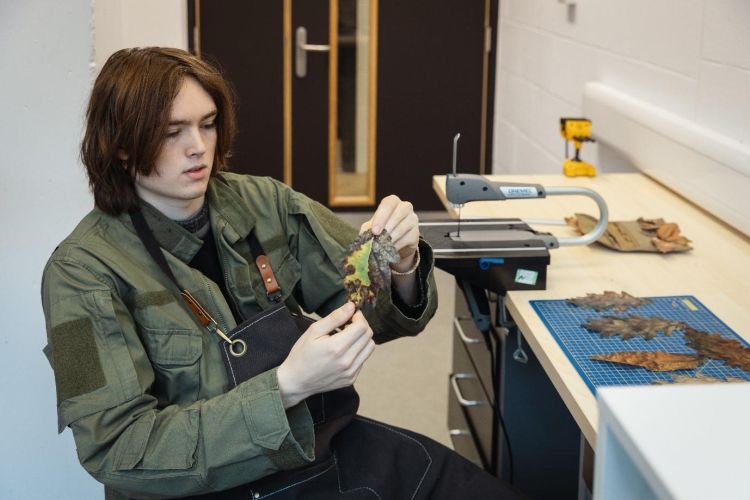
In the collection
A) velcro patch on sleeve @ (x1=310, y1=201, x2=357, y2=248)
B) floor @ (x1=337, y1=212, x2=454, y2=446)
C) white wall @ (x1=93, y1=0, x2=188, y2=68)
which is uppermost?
white wall @ (x1=93, y1=0, x2=188, y2=68)

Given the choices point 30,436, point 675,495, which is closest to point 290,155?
point 30,436

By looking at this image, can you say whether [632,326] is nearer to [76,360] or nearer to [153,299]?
[153,299]

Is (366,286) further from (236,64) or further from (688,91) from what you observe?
(236,64)

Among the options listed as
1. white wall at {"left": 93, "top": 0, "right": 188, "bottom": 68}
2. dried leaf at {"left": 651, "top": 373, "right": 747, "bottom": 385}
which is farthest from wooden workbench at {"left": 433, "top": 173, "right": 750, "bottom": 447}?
white wall at {"left": 93, "top": 0, "right": 188, "bottom": 68}

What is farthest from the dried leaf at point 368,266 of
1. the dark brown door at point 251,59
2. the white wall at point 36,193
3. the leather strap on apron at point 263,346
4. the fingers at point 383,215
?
the dark brown door at point 251,59

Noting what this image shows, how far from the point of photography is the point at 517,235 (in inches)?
85.5

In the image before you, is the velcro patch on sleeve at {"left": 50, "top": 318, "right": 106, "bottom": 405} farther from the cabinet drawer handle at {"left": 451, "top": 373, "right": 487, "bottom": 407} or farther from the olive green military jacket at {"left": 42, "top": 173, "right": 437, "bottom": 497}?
the cabinet drawer handle at {"left": 451, "top": 373, "right": 487, "bottom": 407}

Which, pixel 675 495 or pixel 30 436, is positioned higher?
pixel 675 495

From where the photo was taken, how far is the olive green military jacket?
1502mm

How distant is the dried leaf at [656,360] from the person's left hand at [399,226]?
373 millimetres

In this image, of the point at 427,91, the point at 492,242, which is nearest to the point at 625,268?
the point at 492,242

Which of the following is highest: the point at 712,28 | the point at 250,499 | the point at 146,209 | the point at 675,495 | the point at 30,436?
the point at 712,28

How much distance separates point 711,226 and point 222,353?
1.35m

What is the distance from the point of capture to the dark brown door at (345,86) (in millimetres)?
4988
